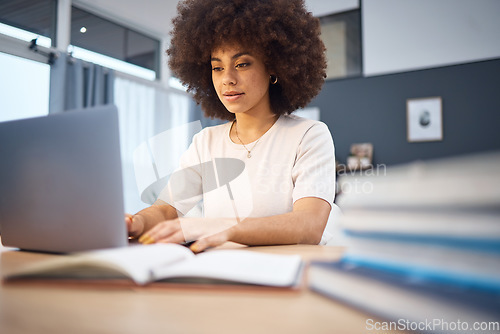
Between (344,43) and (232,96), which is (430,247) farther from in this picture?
(344,43)

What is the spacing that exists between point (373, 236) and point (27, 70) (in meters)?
3.75

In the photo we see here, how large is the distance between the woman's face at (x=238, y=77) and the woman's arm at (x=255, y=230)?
0.48m

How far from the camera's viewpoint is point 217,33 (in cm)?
133

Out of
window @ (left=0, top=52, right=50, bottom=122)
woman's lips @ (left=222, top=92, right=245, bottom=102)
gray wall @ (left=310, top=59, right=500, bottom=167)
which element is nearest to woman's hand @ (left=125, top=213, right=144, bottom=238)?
woman's lips @ (left=222, top=92, right=245, bottom=102)

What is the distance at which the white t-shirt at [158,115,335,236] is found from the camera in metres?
Answer: 1.22

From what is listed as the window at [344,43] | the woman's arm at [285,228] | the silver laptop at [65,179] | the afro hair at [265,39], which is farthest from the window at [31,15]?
the woman's arm at [285,228]

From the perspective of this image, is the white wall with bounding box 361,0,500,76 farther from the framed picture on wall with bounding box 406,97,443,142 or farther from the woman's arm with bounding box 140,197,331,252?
the woman's arm with bounding box 140,197,331,252

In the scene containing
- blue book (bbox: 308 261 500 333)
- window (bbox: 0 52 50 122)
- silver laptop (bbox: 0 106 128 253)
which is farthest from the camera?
window (bbox: 0 52 50 122)

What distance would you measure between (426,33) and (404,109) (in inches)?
32.4

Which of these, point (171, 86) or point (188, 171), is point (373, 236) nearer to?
point (188, 171)

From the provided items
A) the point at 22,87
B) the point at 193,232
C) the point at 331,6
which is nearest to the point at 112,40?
the point at 22,87

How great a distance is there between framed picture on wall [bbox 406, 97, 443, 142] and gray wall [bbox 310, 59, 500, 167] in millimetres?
48

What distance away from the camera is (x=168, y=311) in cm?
38

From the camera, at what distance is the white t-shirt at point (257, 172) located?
1.22 m
